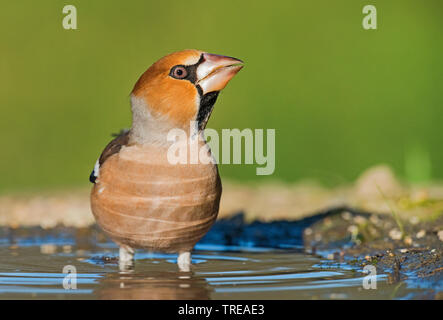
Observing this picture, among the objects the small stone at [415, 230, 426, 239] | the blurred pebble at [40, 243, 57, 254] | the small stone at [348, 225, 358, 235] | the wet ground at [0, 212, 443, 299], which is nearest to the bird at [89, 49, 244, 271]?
the wet ground at [0, 212, 443, 299]

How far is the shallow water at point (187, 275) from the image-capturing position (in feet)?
12.4

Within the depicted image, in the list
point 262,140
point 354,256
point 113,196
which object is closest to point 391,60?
point 262,140

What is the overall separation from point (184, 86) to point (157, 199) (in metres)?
0.74

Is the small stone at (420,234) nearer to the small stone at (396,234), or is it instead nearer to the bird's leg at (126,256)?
the small stone at (396,234)

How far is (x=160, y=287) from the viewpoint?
13.1ft

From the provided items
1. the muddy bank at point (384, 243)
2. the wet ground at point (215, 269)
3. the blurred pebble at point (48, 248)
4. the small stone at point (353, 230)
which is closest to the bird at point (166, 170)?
the wet ground at point (215, 269)

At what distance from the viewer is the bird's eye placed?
15.7 ft

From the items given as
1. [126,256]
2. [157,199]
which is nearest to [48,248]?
[126,256]

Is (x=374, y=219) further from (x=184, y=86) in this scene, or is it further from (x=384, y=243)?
(x=184, y=86)

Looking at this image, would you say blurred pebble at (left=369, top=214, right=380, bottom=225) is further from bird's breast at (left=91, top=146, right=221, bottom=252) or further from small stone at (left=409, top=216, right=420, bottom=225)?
bird's breast at (left=91, top=146, right=221, bottom=252)

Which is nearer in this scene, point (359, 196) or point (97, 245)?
point (97, 245)
